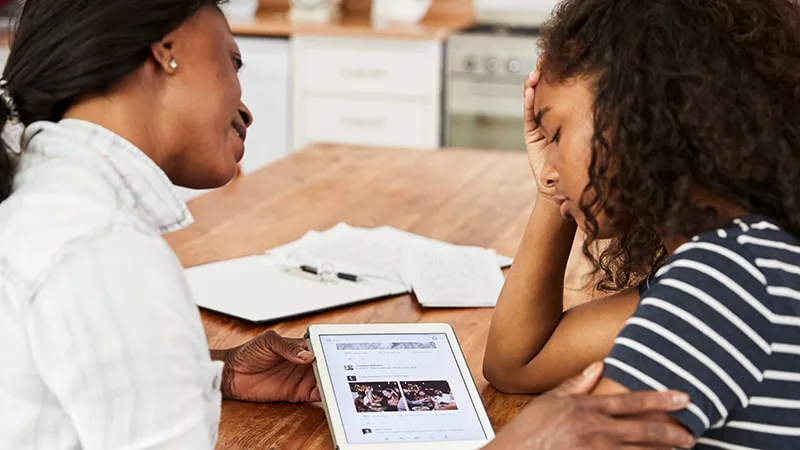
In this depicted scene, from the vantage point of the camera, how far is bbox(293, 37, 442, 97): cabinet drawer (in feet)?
13.6

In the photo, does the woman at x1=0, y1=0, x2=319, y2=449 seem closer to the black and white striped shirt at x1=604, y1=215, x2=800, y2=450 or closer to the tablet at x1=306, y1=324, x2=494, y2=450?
the tablet at x1=306, y1=324, x2=494, y2=450

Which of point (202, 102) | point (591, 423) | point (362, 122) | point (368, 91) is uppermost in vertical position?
point (202, 102)

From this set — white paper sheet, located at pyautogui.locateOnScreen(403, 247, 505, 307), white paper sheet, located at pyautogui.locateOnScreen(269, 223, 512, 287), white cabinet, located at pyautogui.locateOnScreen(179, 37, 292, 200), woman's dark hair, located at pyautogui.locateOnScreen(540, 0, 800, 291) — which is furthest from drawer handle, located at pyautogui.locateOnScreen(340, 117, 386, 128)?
woman's dark hair, located at pyautogui.locateOnScreen(540, 0, 800, 291)

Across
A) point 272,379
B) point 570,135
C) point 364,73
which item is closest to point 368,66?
point 364,73

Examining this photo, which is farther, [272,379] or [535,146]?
[535,146]

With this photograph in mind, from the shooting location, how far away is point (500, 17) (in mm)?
4586

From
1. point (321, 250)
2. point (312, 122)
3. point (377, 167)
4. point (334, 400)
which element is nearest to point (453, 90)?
point (312, 122)

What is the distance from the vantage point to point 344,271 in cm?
184

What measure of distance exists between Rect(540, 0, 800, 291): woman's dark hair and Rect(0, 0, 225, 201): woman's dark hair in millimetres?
424

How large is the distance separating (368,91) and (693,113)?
10.6ft

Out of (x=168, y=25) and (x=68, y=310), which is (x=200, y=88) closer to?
(x=168, y=25)

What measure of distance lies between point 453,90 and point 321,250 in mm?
2328

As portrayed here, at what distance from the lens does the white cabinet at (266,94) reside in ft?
14.0

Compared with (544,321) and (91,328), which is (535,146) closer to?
(544,321)
